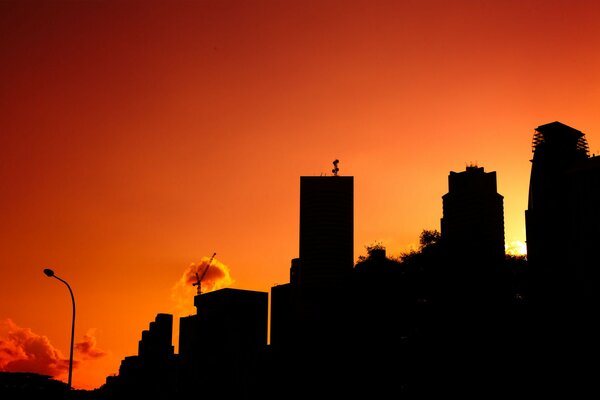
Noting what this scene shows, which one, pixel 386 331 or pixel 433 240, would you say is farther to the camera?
pixel 433 240

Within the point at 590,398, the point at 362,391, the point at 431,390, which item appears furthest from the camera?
the point at 362,391

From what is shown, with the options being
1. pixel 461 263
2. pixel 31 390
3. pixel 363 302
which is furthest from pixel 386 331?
pixel 31 390

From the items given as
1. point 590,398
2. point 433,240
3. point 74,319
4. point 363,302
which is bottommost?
point 590,398

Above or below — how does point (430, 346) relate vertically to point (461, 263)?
below

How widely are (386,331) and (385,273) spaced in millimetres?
7823

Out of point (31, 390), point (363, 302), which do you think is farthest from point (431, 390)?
point (31, 390)

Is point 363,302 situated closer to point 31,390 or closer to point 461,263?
point 461,263

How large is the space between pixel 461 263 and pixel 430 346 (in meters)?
12.5

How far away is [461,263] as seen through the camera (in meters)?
91.0

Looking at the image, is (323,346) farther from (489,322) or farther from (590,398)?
(590,398)

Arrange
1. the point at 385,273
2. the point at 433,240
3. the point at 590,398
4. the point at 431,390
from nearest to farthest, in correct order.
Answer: the point at 590,398
the point at 431,390
the point at 385,273
the point at 433,240

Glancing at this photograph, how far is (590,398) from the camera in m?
73.4

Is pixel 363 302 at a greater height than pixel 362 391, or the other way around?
pixel 363 302

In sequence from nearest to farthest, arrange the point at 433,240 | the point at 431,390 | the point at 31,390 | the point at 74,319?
1. the point at 74,319
2. the point at 431,390
3. the point at 433,240
4. the point at 31,390
